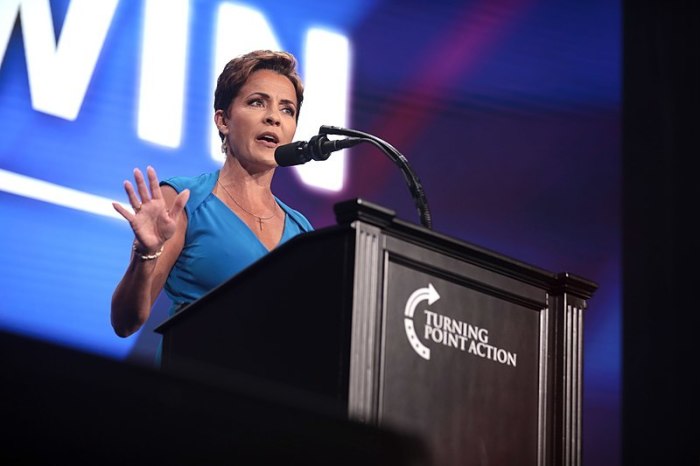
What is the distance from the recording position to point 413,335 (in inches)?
61.3

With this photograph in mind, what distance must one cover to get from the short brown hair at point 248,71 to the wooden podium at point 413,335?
1208 mm

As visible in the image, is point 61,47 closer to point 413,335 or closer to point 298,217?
point 298,217

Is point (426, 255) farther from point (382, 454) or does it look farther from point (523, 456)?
point (382, 454)

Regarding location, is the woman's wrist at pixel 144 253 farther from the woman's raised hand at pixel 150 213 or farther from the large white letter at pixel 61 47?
the large white letter at pixel 61 47

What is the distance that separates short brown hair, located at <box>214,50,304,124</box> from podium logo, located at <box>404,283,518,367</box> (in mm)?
1432

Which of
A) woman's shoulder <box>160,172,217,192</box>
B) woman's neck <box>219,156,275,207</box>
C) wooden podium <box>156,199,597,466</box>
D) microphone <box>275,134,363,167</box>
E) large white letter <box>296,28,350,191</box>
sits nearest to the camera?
wooden podium <box>156,199,597,466</box>

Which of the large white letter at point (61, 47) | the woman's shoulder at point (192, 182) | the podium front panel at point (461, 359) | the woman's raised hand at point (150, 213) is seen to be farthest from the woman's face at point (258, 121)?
Answer: the podium front panel at point (461, 359)

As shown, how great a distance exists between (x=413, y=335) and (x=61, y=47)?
1.55 meters

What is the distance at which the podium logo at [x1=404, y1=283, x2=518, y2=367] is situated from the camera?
1558mm

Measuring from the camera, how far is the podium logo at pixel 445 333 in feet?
5.11

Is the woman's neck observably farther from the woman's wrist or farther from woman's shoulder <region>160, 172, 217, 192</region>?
the woman's wrist

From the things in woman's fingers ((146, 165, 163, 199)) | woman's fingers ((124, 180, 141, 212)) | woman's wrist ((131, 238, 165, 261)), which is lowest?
woman's wrist ((131, 238, 165, 261))

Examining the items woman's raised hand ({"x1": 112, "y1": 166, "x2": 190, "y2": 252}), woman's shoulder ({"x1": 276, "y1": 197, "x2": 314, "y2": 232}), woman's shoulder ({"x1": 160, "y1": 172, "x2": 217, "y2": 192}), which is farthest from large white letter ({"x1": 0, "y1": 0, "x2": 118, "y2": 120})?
woman's raised hand ({"x1": 112, "y1": 166, "x2": 190, "y2": 252})

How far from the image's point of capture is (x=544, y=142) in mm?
3684
